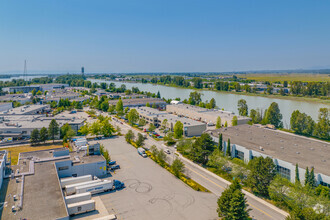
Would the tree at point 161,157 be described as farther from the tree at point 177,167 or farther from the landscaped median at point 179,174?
the tree at point 177,167

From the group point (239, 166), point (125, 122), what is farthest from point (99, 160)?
point (125, 122)

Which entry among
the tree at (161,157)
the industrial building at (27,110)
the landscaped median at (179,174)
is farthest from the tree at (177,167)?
the industrial building at (27,110)

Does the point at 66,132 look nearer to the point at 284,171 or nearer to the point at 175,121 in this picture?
the point at 175,121

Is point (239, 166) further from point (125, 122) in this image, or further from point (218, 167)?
point (125, 122)

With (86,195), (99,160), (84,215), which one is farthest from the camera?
(99,160)

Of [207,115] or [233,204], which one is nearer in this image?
[233,204]

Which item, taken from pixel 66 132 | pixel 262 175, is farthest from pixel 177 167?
pixel 66 132

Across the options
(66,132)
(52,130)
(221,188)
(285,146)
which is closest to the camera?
(221,188)
